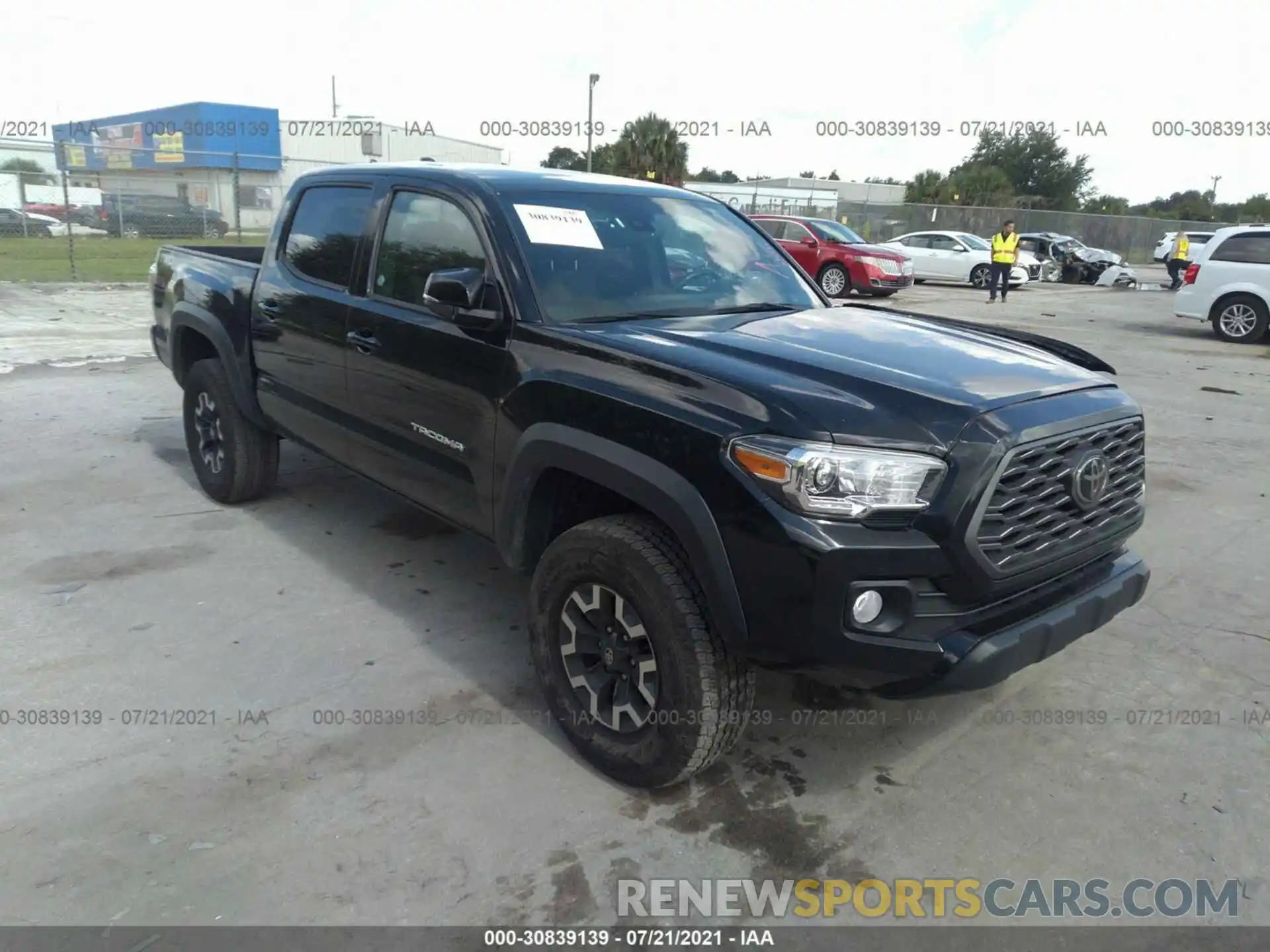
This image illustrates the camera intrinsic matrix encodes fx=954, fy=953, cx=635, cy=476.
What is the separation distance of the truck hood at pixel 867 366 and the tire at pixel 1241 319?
1316 cm

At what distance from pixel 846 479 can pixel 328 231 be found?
3.01 m

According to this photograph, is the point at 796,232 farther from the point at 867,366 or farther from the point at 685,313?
the point at 867,366

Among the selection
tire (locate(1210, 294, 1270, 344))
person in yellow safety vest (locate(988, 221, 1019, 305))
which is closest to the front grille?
tire (locate(1210, 294, 1270, 344))

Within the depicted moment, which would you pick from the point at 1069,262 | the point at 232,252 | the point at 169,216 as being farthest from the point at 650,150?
the point at 232,252

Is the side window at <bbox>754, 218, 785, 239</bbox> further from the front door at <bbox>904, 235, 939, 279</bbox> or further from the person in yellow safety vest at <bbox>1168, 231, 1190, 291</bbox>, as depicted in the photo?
the person in yellow safety vest at <bbox>1168, 231, 1190, 291</bbox>

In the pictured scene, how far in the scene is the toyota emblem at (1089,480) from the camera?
276cm

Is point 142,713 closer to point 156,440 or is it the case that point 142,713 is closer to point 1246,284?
point 156,440

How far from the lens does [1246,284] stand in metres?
14.2

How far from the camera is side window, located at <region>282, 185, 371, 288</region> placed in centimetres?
423

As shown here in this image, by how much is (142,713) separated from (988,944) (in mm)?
2798

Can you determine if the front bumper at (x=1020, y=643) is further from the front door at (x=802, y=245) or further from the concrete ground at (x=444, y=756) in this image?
the front door at (x=802, y=245)

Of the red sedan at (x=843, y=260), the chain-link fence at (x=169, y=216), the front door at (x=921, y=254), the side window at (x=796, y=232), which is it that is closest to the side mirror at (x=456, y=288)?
the chain-link fence at (x=169, y=216)

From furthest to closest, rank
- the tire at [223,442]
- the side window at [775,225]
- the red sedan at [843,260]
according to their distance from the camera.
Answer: the side window at [775,225] < the red sedan at [843,260] < the tire at [223,442]

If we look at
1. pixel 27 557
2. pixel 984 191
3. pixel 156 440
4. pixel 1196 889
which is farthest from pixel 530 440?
pixel 984 191
